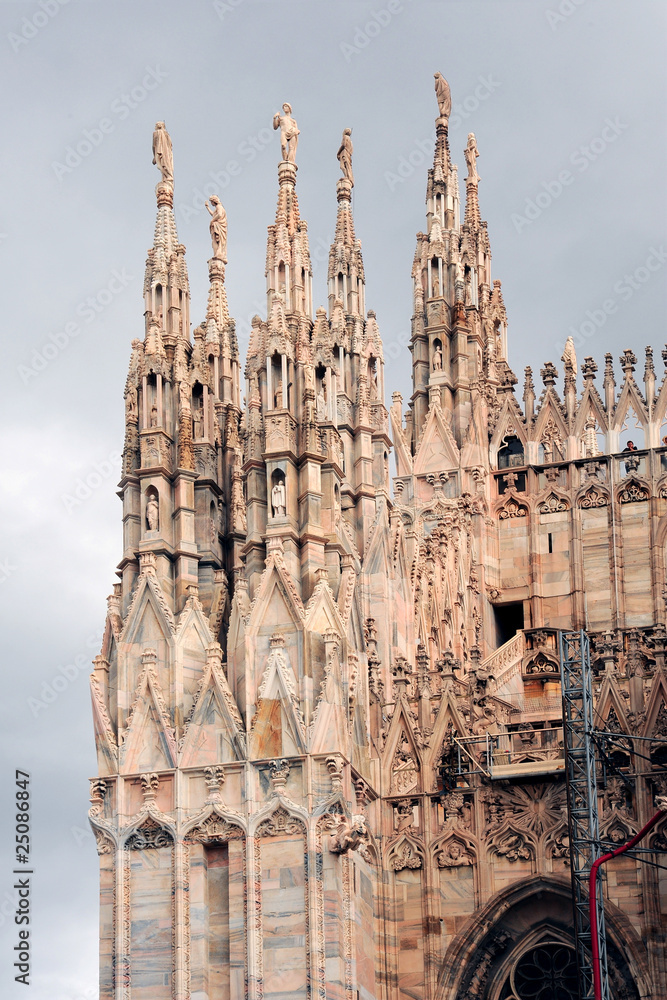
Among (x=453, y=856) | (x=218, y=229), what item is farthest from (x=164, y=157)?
(x=453, y=856)

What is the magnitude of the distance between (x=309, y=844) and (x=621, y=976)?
21.1ft

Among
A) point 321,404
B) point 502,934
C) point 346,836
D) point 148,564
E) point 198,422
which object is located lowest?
point 502,934

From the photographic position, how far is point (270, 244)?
41219mm

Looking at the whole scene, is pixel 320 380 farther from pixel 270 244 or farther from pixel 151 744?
pixel 151 744

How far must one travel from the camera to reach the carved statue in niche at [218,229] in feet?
145

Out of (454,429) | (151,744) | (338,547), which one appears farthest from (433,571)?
(151,744)

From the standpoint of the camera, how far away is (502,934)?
128 ft

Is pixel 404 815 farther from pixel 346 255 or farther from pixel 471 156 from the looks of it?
pixel 471 156

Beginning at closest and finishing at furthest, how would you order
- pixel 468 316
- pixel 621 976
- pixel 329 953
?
pixel 329 953 → pixel 621 976 → pixel 468 316

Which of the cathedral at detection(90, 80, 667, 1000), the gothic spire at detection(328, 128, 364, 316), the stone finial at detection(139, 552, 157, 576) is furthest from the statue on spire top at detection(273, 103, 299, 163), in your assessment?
the stone finial at detection(139, 552, 157, 576)

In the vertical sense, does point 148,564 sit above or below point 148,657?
above

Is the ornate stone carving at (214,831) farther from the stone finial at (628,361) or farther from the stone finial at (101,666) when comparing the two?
the stone finial at (628,361)

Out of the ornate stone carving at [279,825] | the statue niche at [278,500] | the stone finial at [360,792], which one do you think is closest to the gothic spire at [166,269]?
the statue niche at [278,500]

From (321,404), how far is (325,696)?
6459 millimetres
